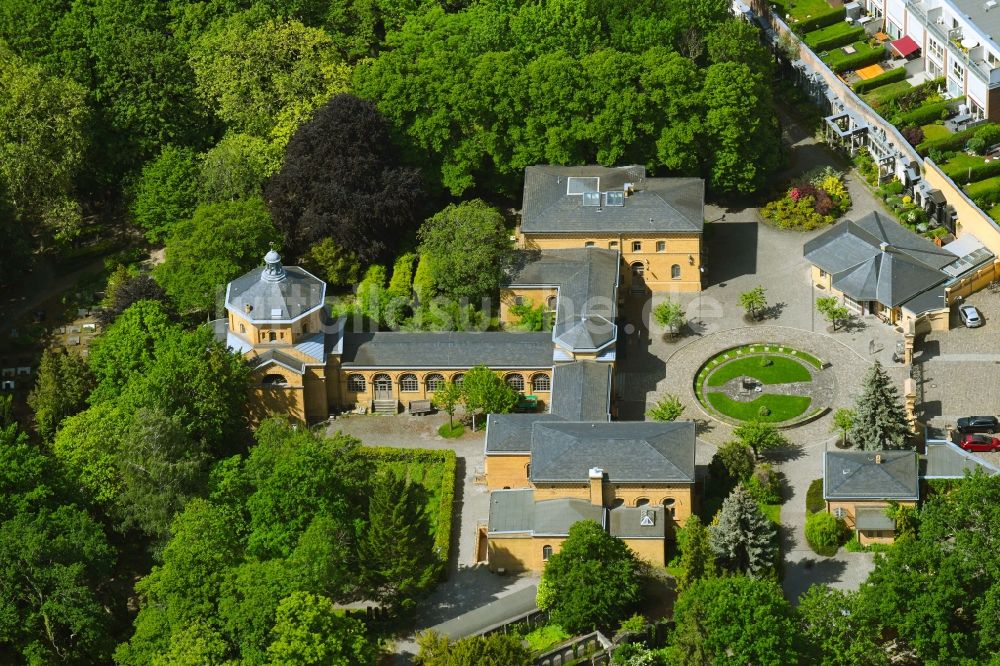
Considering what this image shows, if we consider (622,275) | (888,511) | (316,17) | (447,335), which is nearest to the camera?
(888,511)

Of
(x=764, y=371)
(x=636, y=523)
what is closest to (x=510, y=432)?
(x=636, y=523)

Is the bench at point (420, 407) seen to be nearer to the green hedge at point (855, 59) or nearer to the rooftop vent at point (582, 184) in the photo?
the rooftop vent at point (582, 184)

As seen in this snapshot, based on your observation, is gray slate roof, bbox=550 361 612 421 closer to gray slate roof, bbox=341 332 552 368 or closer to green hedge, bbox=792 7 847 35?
gray slate roof, bbox=341 332 552 368

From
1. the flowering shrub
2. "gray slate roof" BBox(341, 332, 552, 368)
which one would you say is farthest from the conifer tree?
the flowering shrub

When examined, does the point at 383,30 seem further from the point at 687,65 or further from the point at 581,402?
the point at 581,402

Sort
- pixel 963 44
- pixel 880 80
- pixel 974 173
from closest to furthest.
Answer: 1. pixel 974 173
2. pixel 963 44
3. pixel 880 80

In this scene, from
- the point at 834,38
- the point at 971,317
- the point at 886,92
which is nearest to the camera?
the point at 971,317

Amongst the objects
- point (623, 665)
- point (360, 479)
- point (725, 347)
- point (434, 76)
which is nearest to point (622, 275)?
point (725, 347)

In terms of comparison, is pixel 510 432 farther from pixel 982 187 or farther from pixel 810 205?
pixel 982 187
